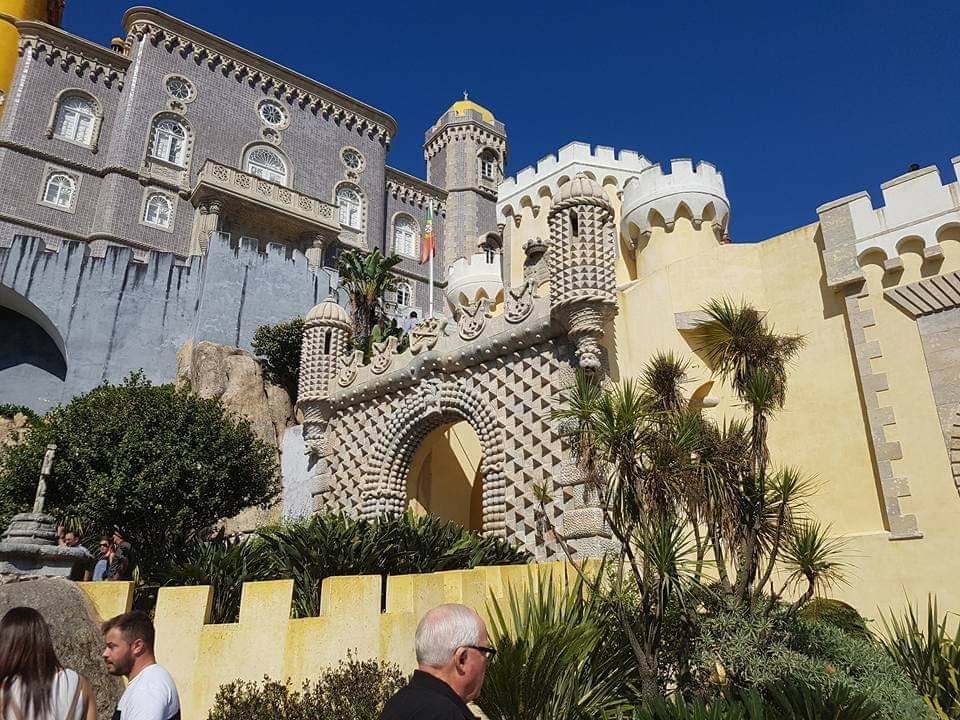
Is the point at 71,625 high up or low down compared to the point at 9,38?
down

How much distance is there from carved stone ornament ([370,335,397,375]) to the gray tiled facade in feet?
31.9

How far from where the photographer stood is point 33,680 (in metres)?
3.33

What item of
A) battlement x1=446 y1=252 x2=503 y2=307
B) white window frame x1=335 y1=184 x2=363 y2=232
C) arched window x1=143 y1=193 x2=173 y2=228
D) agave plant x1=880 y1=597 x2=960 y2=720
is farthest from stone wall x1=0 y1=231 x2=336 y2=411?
agave plant x1=880 y1=597 x2=960 y2=720

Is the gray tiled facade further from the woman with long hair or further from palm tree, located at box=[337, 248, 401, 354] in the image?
the woman with long hair

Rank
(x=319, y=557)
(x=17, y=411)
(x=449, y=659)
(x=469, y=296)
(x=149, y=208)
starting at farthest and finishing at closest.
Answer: (x=149, y=208), (x=469, y=296), (x=17, y=411), (x=319, y=557), (x=449, y=659)

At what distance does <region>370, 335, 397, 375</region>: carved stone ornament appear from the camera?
1670cm

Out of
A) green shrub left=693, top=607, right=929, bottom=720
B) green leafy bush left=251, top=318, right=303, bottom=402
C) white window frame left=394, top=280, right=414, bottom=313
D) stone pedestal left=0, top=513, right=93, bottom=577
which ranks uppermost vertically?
white window frame left=394, top=280, right=414, bottom=313

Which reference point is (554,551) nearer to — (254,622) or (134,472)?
(254,622)

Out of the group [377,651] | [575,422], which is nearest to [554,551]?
[575,422]

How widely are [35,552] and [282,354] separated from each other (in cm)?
1676

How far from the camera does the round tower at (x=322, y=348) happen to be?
18.1 meters

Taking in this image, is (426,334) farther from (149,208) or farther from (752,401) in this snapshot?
(149,208)

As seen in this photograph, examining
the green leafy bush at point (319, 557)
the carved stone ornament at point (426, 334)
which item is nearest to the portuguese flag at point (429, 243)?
the carved stone ornament at point (426, 334)

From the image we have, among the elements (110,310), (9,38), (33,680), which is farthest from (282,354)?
(9,38)
